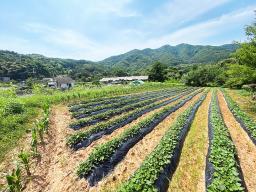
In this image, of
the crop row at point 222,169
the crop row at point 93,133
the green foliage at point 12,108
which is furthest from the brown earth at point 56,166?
the green foliage at point 12,108

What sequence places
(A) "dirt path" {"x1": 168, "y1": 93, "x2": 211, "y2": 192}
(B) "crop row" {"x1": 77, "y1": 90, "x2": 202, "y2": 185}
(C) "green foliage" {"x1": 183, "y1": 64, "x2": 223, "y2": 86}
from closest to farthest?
(A) "dirt path" {"x1": 168, "y1": 93, "x2": 211, "y2": 192}, (B) "crop row" {"x1": 77, "y1": 90, "x2": 202, "y2": 185}, (C) "green foliage" {"x1": 183, "y1": 64, "x2": 223, "y2": 86}

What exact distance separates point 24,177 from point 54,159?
1.56 metres

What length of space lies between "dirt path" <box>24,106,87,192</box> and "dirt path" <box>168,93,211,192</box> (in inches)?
122

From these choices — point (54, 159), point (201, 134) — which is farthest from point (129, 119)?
point (54, 159)

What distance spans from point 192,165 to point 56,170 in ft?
17.2

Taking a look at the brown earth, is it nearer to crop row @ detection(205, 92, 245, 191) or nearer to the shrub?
crop row @ detection(205, 92, 245, 191)

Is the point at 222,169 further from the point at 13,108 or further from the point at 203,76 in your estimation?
the point at 203,76

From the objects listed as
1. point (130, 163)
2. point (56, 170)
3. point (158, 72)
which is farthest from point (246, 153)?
point (158, 72)

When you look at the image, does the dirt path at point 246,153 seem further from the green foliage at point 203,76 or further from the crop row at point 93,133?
the green foliage at point 203,76

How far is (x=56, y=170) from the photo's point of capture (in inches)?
322

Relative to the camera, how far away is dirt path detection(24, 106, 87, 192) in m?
7.02

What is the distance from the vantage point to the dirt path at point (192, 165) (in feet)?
21.1

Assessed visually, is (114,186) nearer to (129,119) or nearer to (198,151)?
(198,151)

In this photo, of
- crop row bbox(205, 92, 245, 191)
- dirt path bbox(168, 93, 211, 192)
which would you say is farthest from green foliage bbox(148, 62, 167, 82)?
crop row bbox(205, 92, 245, 191)
